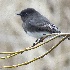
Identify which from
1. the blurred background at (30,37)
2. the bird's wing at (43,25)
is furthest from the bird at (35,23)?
the blurred background at (30,37)

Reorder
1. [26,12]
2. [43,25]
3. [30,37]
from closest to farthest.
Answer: [43,25], [26,12], [30,37]

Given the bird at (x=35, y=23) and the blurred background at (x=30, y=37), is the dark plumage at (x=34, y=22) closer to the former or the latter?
the bird at (x=35, y=23)

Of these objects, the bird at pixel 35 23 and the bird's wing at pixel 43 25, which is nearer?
the bird's wing at pixel 43 25

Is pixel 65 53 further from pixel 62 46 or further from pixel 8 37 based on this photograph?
pixel 8 37

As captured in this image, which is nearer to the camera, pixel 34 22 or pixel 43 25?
pixel 43 25

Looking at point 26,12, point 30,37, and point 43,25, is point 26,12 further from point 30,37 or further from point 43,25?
point 30,37

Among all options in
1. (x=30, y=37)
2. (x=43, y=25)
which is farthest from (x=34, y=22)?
(x=30, y=37)

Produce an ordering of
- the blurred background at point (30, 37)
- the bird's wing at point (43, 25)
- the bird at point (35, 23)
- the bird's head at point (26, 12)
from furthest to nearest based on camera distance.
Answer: the blurred background at point (30, 37) < the bird's head at point (26, 12) < the bird at point (35, 23) < the bird's wing at point (43, 25)

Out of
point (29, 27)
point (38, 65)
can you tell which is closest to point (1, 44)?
point (38, 65)
